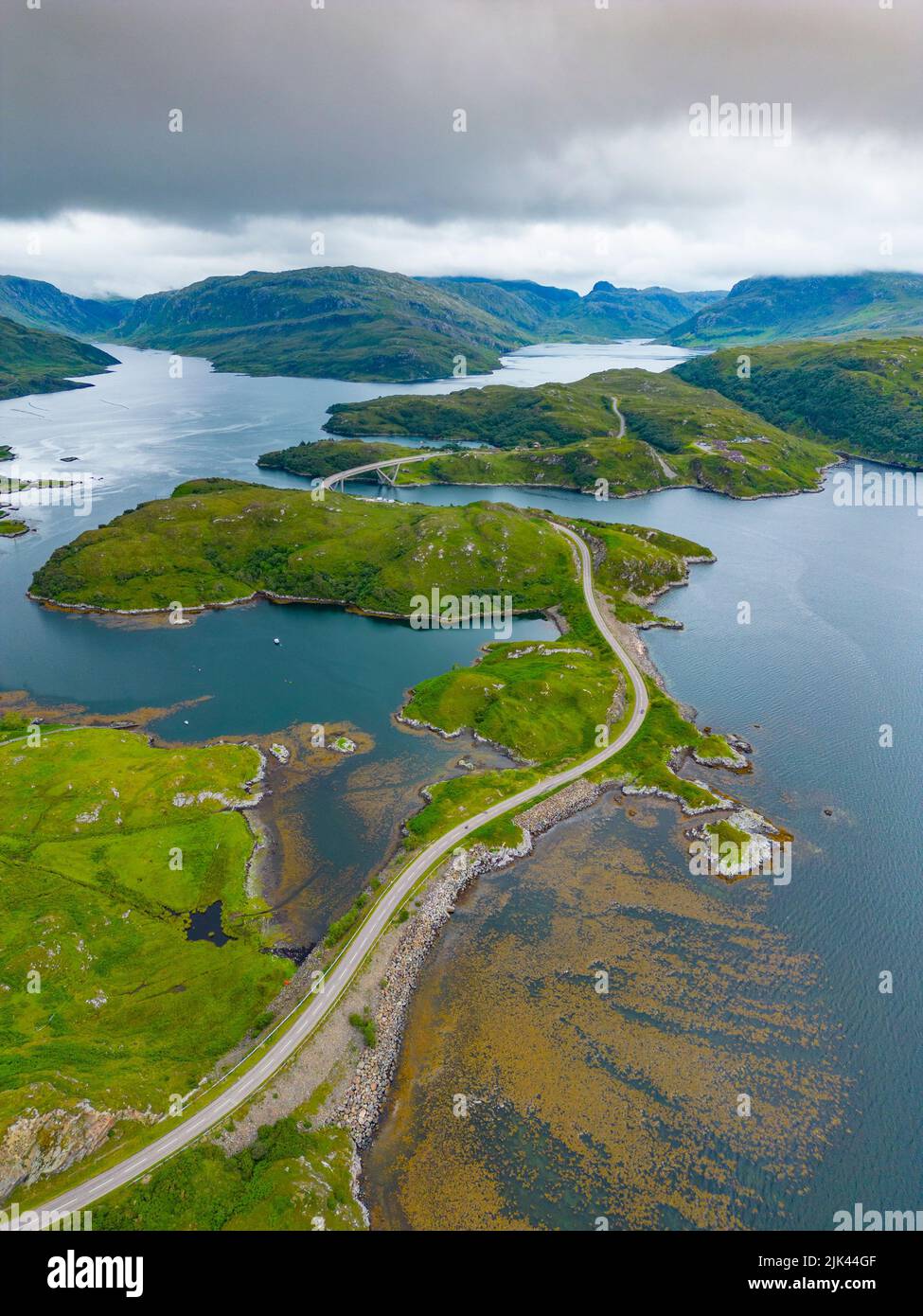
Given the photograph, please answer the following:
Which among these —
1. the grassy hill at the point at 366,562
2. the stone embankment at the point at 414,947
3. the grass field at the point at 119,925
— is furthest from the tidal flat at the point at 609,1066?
the grassy hill at the point at 366,562

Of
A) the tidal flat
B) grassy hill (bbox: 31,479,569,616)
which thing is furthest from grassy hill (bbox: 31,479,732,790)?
the tidal flat

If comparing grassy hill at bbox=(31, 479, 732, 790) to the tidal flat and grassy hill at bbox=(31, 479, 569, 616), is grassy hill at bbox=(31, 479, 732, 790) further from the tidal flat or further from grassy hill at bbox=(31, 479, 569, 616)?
the tidal flat

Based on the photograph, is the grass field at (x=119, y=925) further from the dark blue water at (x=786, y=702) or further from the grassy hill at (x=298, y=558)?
the grassy hill at (x=298, y=558)

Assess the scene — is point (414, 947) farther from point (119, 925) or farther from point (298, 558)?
point (298, 558)

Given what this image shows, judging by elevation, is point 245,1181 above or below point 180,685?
below

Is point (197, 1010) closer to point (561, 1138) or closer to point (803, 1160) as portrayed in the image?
point (561, 1138)
